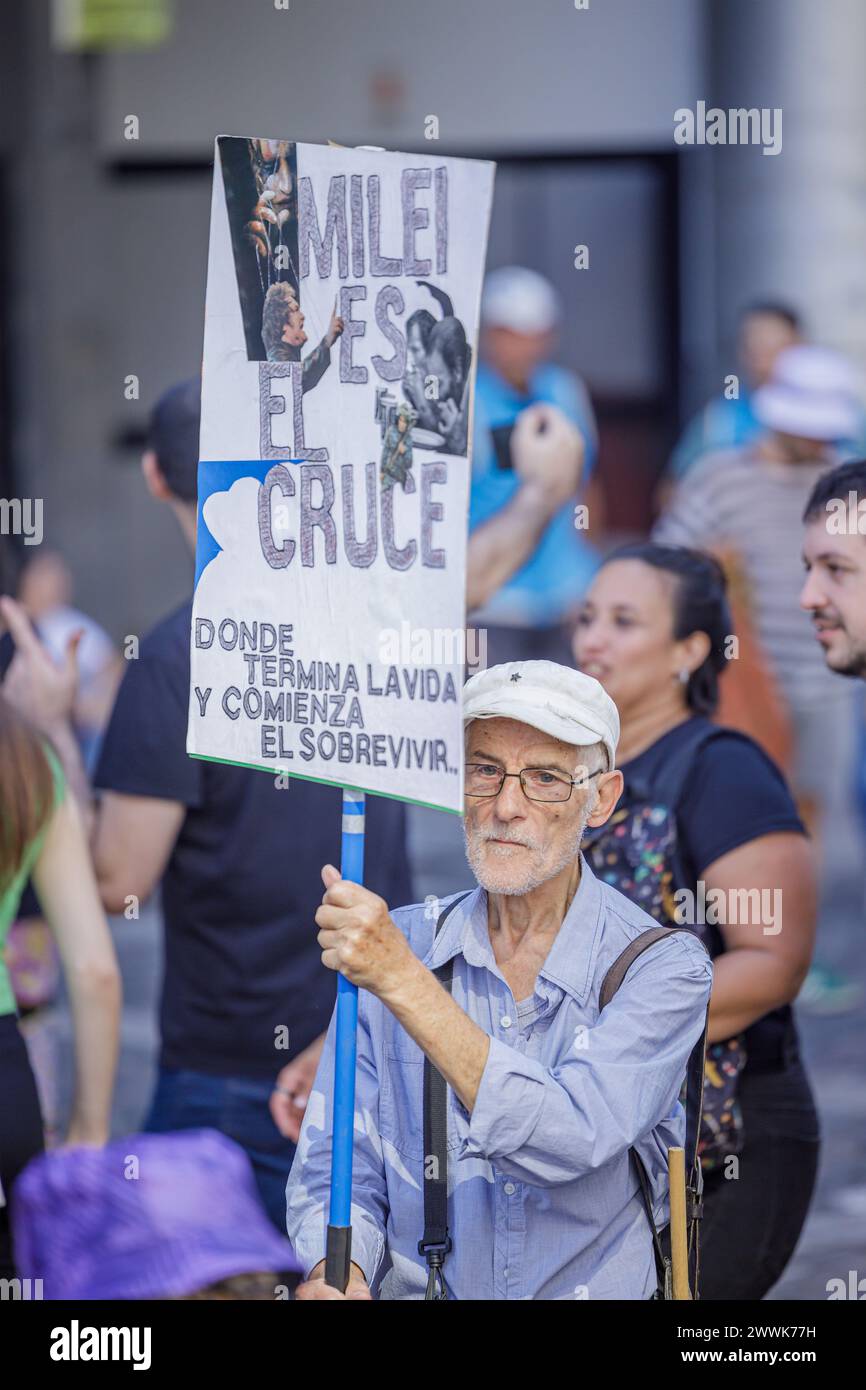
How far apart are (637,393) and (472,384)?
808 cm

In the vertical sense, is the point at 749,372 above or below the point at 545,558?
above

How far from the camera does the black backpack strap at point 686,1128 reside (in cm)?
254

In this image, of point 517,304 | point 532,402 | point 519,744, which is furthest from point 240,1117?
point 517,304

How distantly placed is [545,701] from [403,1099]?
0.57 m

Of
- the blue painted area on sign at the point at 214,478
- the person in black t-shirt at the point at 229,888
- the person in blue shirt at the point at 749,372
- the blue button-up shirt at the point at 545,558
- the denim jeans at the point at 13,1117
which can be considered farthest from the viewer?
the blue button-up shirt at the point at 545,558

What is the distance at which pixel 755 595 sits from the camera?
649 cm

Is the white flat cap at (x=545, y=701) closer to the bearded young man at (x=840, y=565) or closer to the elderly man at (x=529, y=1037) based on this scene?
the elderly man at (x=529, y=1037)

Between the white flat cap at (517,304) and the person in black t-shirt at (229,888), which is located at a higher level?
the white flat cap at (517,304)

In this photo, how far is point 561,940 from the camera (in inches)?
101

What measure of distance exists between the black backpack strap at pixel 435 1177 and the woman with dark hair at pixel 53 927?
92 centimetres

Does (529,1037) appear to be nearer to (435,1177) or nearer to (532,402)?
(435,1177)


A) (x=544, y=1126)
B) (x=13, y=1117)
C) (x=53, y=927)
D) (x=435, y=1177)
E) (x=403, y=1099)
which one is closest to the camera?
(x=544, y=1126)

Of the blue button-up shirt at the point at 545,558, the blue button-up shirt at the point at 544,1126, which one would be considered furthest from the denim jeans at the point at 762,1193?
the blue button-up shirt at the point at 545,558
